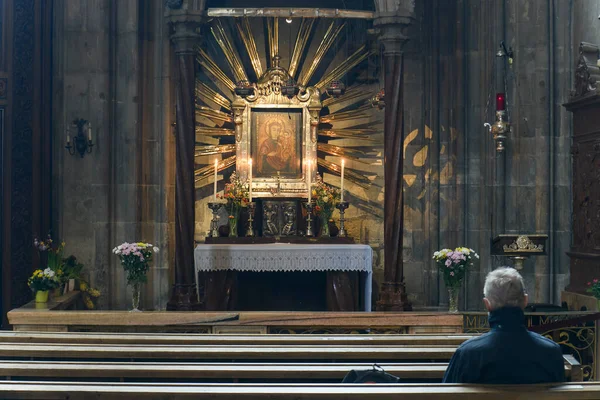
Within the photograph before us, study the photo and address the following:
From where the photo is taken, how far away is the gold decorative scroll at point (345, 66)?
13.7m

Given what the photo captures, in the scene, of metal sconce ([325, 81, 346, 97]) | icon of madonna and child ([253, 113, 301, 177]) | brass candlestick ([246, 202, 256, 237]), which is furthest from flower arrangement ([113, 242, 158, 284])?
metal sconce ([325, 81, 346, 97])

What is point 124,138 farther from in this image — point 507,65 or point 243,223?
point 507,65

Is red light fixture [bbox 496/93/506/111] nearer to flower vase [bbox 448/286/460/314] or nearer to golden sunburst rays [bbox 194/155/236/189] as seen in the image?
flower vase [bbox 448/286/460/314]

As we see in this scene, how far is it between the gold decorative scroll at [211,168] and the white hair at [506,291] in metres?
9.41

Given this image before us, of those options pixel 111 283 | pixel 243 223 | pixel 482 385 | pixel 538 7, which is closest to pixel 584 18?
pixel 538 7

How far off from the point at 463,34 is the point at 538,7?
1.63 m

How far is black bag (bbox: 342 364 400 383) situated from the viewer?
4.51 metres

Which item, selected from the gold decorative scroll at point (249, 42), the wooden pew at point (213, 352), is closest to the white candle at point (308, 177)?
the gold decorative scroll at point (249, 42)

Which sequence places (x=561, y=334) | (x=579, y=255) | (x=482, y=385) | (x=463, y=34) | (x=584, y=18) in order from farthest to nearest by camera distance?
(x=463, y=34) → (x=584, y=18) → (x=579, y=255) → (x=561, y=334) → (x=482, y=385)

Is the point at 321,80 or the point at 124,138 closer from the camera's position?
the point at 124,138

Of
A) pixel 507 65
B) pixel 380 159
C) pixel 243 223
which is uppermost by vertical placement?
pixel 507 65

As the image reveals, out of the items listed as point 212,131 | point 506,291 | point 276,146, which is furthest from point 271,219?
point 506,291

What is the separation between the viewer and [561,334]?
8.53 metres

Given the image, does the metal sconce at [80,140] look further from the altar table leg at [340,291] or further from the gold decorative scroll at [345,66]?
the altar table leg at [340,291]
